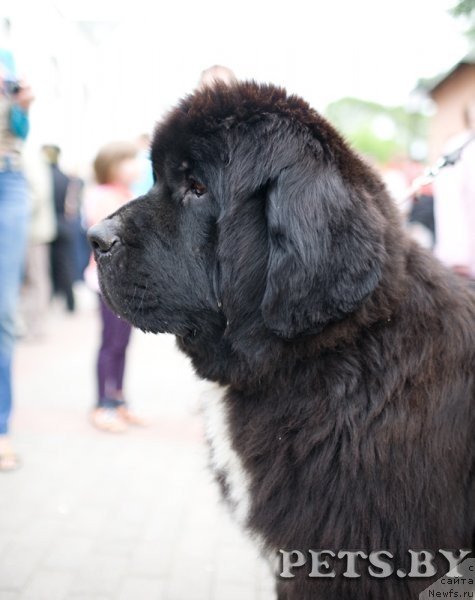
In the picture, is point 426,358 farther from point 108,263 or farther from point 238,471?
point 108,263

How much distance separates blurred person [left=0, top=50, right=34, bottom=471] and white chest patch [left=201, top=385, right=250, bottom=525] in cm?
200

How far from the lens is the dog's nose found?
2064mm

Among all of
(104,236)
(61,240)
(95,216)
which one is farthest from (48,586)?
(61,240)

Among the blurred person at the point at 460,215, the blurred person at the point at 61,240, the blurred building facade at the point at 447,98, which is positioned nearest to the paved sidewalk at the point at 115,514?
the blurred person at the point at 460,215

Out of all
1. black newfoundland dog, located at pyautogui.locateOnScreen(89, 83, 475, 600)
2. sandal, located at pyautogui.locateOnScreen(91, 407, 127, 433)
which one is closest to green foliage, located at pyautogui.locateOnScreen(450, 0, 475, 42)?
black newfoundland dog, located at pyautogui.locateOnScreen(89, 83, 475, 600)

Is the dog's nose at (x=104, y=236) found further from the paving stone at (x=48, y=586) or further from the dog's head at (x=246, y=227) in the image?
the paving stone at (x=48, y=586)

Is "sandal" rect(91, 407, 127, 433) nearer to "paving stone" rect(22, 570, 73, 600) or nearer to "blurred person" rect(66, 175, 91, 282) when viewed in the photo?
"paving stone" rect(22, 570, 73, 600)

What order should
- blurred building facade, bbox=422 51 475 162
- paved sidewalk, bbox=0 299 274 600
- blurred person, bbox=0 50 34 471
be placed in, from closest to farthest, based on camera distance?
paved sidewalk, bbox=0 299 274 600 → blurred person, bbox=0 50 34 471 → blurred building facade, bbox=422 51 475 162

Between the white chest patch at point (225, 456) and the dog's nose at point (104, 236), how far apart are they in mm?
599

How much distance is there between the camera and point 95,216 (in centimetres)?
487

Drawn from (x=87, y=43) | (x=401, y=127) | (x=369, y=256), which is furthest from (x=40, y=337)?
(x=401, y=127)

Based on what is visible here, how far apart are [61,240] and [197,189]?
309 inches

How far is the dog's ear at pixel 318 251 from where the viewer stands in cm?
178

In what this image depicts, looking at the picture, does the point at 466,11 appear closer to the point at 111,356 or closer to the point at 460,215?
the point at 460,215
